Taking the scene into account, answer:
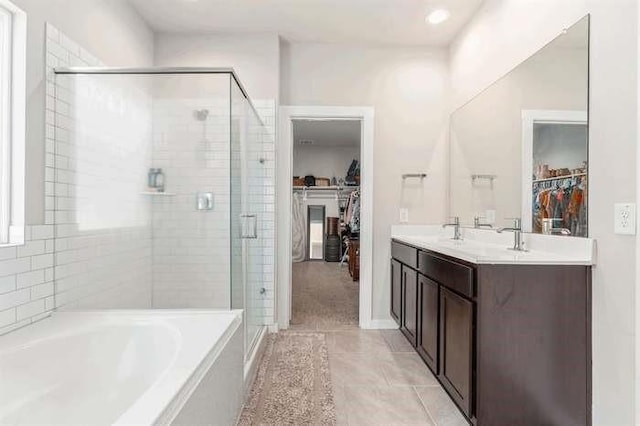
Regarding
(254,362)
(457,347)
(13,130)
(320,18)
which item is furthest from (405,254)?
(13,130)

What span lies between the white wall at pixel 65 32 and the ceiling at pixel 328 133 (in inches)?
110

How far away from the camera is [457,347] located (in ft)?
6.50

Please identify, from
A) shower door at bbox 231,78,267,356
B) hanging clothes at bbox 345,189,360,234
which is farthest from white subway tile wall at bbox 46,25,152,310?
hanging clothes at bbox 345,189,360,234

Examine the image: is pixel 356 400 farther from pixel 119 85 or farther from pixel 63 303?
pixel 119 85

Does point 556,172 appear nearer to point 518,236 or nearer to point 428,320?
point 518,236

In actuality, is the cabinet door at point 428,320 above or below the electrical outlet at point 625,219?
below

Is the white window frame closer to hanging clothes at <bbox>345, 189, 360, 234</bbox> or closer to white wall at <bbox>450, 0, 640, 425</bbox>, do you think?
white wall at <bbox>450, 0, 640, 425</bbox>

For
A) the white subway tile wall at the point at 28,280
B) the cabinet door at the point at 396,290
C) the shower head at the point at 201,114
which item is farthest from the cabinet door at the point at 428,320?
the white subway tile wall at the point at 28,280

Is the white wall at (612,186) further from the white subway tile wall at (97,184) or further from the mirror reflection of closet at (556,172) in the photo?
the white subway tile wall at (97,184)

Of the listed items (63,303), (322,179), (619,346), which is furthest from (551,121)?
(322,179)

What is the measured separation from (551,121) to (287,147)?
212 centimetres

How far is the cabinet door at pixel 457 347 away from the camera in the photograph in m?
1.83

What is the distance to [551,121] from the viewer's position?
2051 mm

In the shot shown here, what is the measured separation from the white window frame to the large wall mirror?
269 cm
